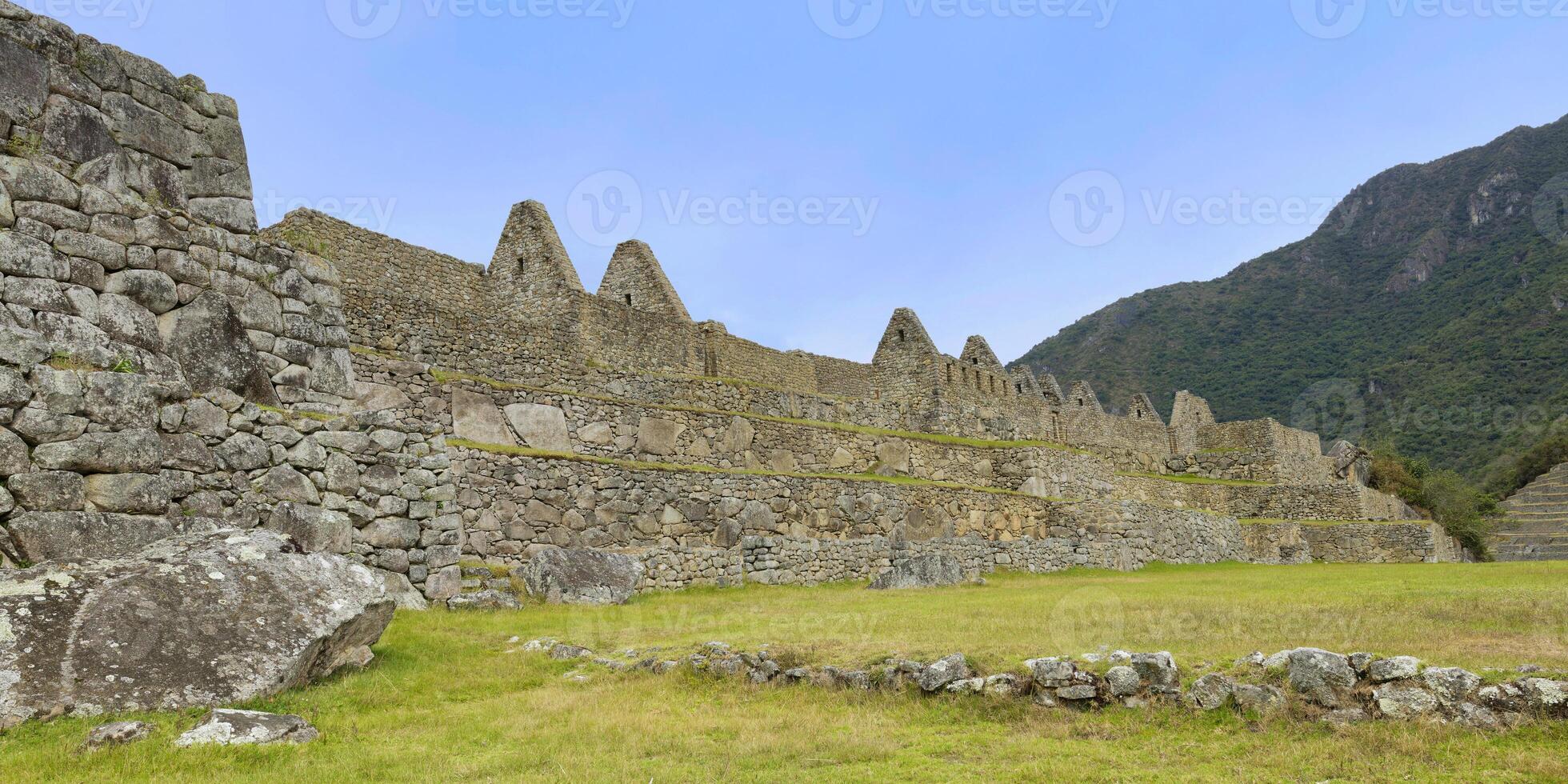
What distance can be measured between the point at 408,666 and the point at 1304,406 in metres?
81.2

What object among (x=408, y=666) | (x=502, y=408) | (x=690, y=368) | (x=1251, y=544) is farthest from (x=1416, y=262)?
(x=408, y=666)

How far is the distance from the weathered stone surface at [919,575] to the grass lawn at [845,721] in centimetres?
633

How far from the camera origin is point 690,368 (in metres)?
25.0

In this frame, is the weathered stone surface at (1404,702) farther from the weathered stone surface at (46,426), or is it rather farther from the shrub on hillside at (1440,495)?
the shrub on hillside at (1440,495)

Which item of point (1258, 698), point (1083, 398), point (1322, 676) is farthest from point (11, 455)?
point (1083, 398)

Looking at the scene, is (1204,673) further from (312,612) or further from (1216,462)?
(1216,462)

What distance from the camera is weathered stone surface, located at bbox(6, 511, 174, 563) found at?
6.91m

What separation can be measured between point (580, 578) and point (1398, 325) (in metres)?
92.2

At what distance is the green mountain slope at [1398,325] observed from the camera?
7094 centimetres

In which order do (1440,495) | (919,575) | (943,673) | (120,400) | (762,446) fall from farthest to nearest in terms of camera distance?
(1440,495) → (762,446) → (919,575) → (943,673) → (120,400)

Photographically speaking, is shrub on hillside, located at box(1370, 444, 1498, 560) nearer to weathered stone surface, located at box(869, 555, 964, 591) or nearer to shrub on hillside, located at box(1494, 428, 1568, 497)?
shrub on hillside, located at box(1494, 428, 1568, 497)

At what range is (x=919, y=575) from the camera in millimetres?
18609

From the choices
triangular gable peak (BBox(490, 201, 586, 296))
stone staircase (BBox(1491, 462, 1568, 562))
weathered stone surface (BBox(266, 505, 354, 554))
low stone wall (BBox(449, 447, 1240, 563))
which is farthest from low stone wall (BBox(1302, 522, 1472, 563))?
weathered stone surface (BBox(266, 505, 354, 554))

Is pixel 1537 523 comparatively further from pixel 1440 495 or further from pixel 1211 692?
pixel 1211 692
